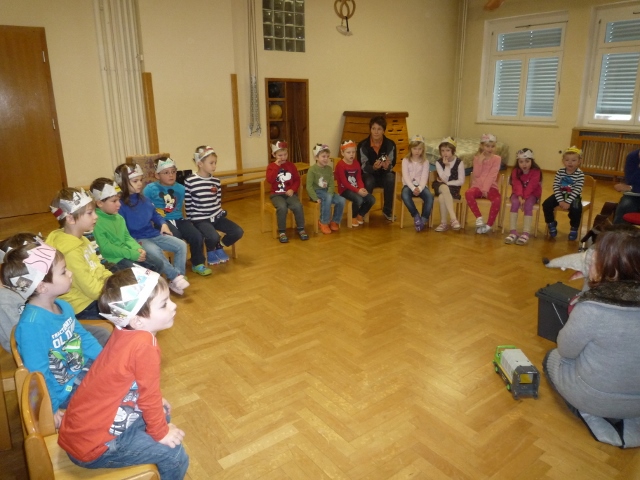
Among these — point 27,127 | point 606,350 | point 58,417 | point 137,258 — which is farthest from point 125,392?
point 27,127

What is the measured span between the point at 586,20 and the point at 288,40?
16.4 ft

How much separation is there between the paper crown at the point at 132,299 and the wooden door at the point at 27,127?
5201 millimetres

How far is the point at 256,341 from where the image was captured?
2.88 meters

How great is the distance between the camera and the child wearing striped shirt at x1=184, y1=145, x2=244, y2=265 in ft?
13.4

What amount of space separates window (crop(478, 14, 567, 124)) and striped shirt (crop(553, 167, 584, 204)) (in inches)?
176

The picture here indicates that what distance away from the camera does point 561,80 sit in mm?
8336

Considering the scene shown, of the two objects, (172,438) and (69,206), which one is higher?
(69,206)

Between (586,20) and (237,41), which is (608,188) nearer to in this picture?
(586,20)

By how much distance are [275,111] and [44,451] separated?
656 cm

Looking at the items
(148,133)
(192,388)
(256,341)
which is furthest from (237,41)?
(192,388)

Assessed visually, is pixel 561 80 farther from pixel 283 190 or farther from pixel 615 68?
pixel 283 190

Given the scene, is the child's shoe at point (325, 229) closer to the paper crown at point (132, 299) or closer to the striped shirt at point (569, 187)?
the striped shirt at point (569, 187)

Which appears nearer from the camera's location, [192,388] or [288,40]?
[192,388]

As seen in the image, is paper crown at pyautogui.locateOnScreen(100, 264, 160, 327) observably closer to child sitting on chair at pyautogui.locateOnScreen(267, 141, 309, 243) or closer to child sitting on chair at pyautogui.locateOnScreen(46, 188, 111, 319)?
child sitting on chair at pyautogui.locateOnScreen(46, 188, 111, 319)
